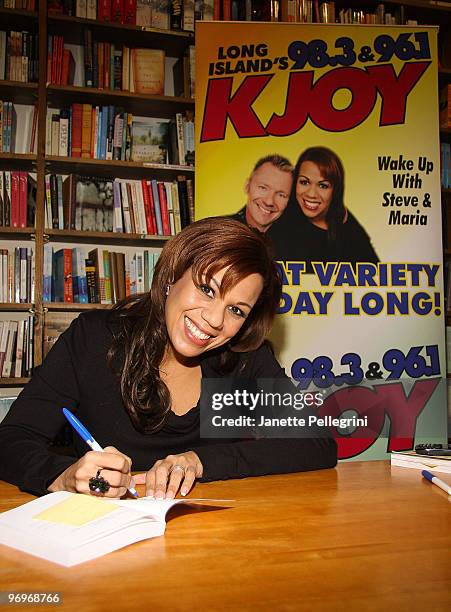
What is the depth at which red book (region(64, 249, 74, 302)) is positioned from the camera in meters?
3.10

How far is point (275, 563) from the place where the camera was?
28.5 inches

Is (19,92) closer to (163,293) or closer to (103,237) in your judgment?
(103,237)

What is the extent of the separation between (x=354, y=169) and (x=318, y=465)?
1.82 m

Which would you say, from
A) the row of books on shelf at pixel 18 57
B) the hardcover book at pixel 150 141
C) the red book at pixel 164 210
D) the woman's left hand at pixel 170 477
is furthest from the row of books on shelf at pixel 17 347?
the woman's left hand at pixel 170 477

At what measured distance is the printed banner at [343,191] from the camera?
9.04 feet

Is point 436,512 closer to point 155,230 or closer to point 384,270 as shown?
point 384,270

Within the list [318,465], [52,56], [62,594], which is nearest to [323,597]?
[62,594]

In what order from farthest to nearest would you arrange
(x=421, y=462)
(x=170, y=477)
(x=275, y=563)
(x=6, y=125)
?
(x=6, y=125) < (x=421, y=462) < (x=170, y=477) < (x=275, y=563)

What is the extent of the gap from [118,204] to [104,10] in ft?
3.32


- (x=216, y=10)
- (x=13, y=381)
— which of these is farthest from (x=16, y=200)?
(x=216, y=10)

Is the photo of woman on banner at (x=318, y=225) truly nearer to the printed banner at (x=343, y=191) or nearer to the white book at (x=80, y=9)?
the printed banner at (x=343, y=191)

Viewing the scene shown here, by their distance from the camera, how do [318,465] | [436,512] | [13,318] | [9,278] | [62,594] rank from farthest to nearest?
1. [13,318]
2. [9,278]
3. [318,465]
4. [436,512]
5. [62,594]

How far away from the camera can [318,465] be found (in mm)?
1360

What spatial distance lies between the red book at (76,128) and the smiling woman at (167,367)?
176cm
